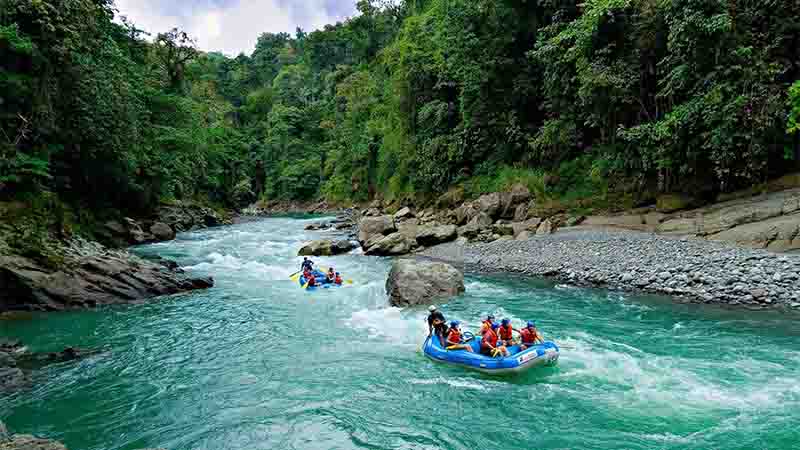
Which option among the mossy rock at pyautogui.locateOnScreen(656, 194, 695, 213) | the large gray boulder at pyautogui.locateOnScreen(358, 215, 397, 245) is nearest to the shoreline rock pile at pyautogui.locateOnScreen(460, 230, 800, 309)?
the mossy rock at pyautogui.locateOnScreen(656, 194, 695, 213)

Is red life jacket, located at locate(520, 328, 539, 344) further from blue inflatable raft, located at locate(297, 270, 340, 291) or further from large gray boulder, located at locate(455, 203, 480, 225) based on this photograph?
large gray boulder, located at locate(455, 203, 480, 225)

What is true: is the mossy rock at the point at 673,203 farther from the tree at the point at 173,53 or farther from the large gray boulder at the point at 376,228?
the tree at the point at 173,53

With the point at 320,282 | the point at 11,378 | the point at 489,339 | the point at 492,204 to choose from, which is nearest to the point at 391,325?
the point at 489,339

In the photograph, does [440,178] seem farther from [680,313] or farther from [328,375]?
[328,375]

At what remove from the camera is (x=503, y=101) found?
23.4 m

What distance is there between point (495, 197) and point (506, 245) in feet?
14.8

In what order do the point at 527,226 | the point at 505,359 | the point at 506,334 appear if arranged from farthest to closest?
the point at 527,226
the point at 506,334
the point at 505,359

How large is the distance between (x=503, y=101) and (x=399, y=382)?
18.7 m

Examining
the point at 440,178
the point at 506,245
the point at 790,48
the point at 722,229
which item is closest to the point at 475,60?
the point at 440,178

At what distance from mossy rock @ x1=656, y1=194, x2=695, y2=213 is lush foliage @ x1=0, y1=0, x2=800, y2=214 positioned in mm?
386

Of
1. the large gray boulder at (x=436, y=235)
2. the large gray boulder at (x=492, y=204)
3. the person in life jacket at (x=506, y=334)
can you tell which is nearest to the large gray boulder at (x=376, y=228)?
the large gray boulder at (x=436, y=235)

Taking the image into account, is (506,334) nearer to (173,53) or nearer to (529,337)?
(529,337)

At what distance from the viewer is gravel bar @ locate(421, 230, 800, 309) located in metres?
10.4

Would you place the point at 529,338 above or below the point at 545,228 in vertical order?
below
